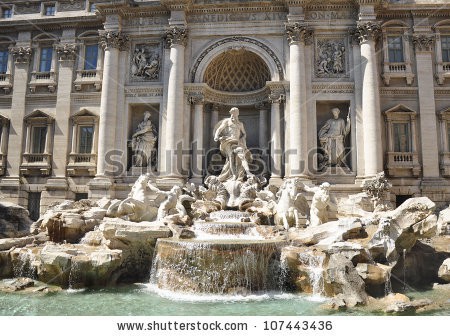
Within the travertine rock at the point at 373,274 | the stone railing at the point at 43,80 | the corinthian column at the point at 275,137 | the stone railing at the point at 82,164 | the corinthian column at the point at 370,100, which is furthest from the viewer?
the stone railing at the point at 43,80

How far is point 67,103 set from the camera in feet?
71.6

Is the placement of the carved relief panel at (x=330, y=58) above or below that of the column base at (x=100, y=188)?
above

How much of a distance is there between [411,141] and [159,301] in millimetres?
15678

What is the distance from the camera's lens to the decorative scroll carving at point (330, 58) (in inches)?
794

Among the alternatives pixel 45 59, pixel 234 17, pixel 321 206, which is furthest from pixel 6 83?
pixel 321 206

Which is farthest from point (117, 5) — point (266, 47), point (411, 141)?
point (411, 141)

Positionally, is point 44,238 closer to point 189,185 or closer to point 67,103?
point 189,185

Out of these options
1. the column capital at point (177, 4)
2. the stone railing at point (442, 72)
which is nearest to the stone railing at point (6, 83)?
the column capital at point (177, 4)

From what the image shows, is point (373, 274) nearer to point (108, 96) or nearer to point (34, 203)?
point (108, 96)

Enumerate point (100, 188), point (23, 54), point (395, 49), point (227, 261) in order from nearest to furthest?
point (227, 261)
point (100, 188)
point (395, 49)
point (23, 54)

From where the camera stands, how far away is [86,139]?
2169 centimetres

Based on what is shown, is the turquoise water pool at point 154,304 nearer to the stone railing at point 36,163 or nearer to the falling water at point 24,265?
the falling water at point 24,265

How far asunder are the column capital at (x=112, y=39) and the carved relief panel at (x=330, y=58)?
10.7 meters

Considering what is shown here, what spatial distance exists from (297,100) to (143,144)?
8.51 metres
